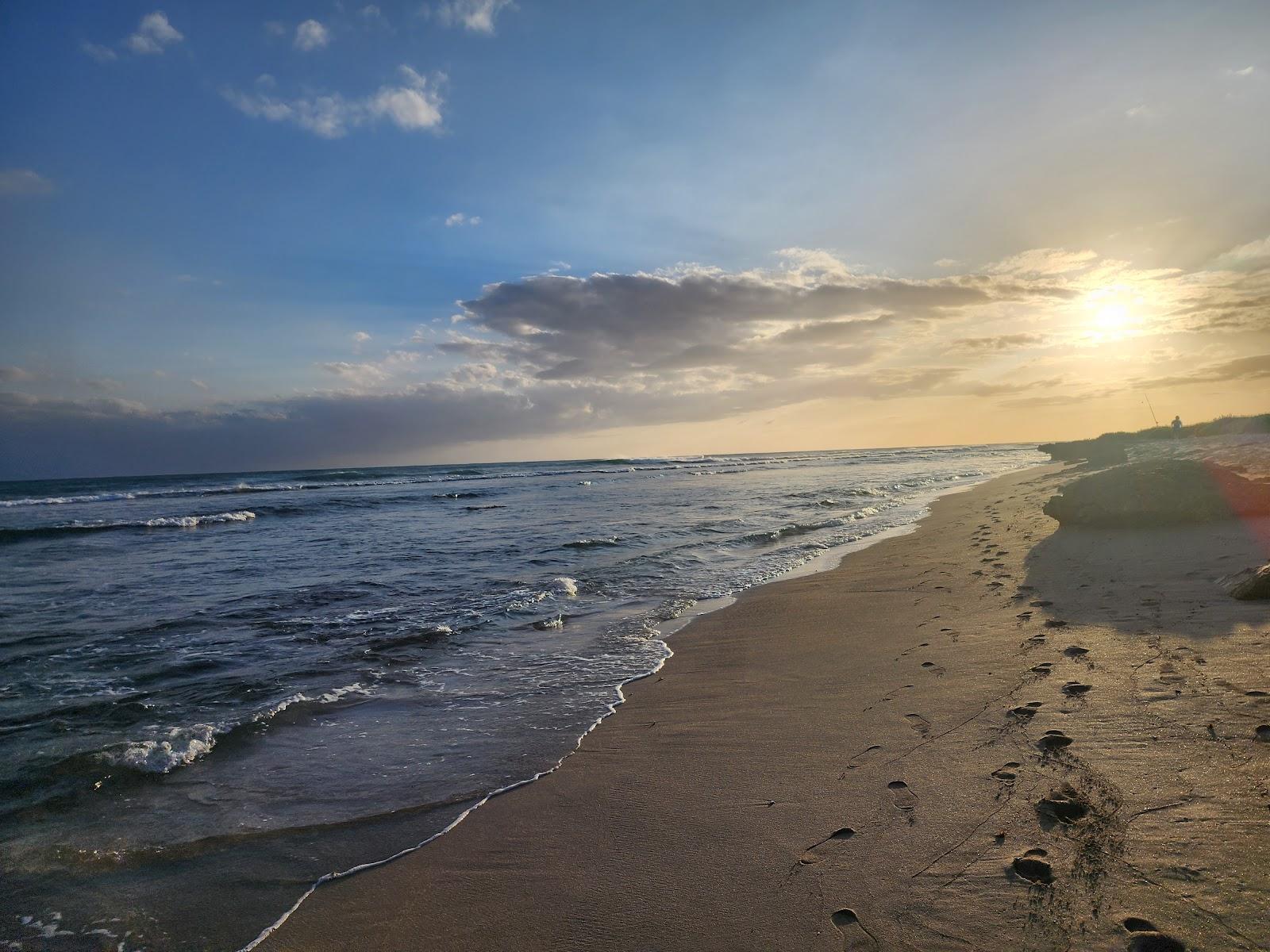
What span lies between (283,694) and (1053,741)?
21.3ft

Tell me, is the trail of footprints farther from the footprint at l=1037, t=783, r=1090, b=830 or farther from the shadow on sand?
the shadow on sand

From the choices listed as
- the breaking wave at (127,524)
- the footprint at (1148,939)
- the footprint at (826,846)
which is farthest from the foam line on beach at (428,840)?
the breaking wave at (127,524)

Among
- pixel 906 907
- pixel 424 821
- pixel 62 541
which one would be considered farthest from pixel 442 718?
pixel 62 541

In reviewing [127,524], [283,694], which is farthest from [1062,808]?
[127,524]

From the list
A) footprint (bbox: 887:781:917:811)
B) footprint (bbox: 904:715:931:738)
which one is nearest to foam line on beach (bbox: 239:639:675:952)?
footprint (bbox: 887:781:917:811)

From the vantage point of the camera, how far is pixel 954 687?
456 cm

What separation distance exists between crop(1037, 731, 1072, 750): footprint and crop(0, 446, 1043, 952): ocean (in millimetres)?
3163

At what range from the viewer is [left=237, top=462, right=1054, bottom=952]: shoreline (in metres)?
3.05

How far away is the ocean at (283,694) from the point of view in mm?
3270

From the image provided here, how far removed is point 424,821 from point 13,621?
965 cm

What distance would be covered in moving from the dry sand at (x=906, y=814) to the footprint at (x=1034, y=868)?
0.01 metres

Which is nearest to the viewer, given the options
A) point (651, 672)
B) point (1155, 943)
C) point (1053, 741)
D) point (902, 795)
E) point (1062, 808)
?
point (1155, 943)

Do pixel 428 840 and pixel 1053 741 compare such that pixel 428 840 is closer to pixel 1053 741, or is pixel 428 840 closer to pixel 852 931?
pixel 852 931

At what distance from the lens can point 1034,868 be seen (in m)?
2.43
